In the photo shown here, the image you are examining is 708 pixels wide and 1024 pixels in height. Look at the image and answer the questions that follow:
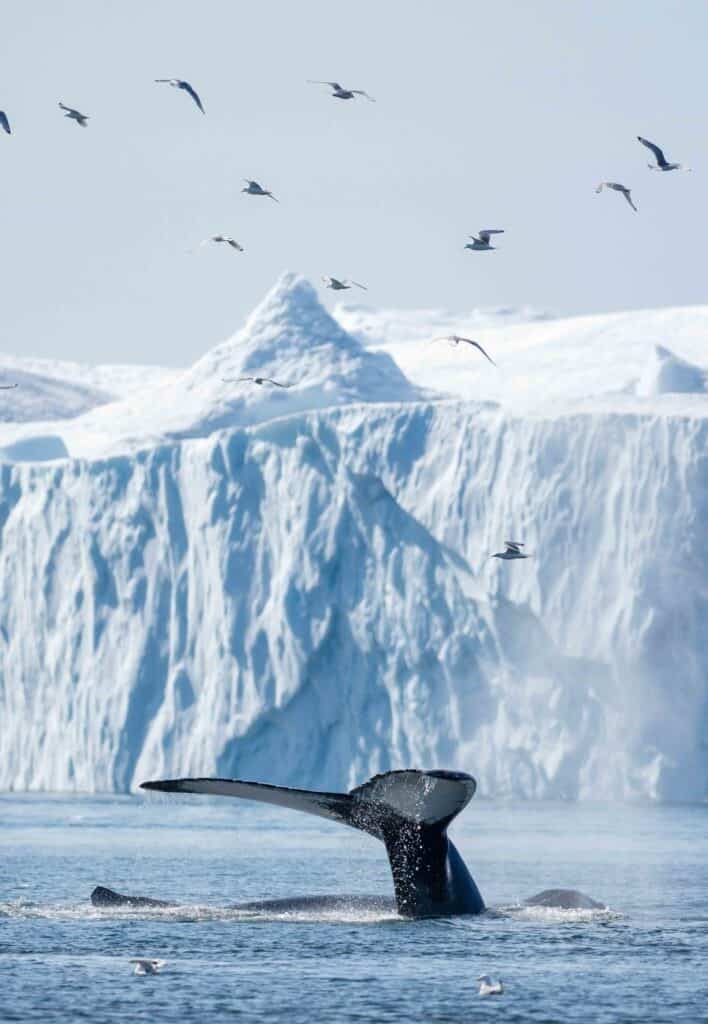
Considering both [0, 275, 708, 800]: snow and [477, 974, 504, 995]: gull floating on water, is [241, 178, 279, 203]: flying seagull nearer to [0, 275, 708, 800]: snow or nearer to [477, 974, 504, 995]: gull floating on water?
[477, 974, 504, 995]: gull floating on water

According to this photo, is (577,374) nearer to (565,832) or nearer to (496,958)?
(565,832)

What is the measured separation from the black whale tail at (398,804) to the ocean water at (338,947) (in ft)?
2.67

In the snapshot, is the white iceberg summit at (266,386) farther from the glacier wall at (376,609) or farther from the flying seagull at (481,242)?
the flying seagull at (481,242)

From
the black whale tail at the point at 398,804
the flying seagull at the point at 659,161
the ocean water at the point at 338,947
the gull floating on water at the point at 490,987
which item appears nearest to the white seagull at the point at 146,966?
the ocean water at the point at 338,947

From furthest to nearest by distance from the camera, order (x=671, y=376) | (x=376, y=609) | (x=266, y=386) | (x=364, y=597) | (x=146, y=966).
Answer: (x=671, y=376) < (x=266, y=386) < (x=364, y=597) < (x=376, y=609) < (x=146, y=966)

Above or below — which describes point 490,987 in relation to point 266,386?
below

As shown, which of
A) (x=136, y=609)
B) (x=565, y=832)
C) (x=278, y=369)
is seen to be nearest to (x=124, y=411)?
(x=278, y=369)

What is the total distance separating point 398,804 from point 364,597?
1550 inches

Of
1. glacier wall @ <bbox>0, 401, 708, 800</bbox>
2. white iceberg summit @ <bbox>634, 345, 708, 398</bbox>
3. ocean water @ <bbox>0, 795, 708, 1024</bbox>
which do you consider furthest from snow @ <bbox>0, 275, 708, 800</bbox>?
ocean water @ <bbox>0, 795, 708, 1024</bbox>

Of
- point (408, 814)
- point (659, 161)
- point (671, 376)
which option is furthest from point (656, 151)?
point (671, 376)

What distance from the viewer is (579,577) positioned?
54.5m

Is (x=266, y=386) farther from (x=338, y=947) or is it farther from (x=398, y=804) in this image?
(x=398, y=804)

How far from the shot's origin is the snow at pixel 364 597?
5347cm

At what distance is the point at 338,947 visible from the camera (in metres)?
18.4
